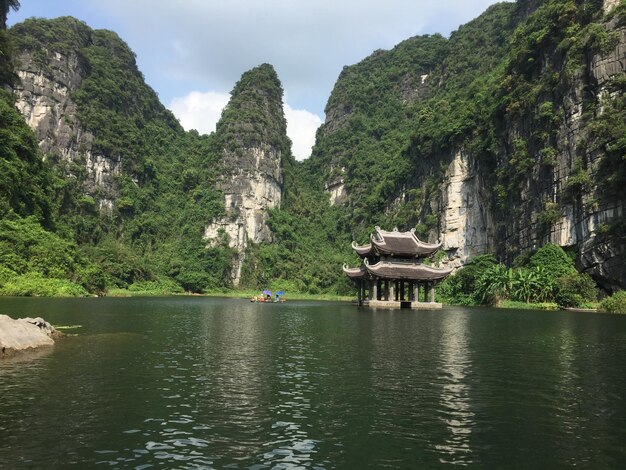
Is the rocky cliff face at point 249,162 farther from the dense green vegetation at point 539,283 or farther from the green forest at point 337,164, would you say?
the dense green vegetation at point 539,283

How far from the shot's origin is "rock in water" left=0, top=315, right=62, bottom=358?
50.9 ft

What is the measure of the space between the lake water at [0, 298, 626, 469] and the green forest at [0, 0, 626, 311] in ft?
114

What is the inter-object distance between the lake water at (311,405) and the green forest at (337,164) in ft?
114

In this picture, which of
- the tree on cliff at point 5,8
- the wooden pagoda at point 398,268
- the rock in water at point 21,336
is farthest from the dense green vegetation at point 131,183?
the rock in water at point 21,336

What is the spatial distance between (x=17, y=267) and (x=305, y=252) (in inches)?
3130

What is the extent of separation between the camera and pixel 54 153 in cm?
10938

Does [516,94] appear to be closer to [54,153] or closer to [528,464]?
[528,464]

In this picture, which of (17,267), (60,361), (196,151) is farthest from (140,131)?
(60,361)

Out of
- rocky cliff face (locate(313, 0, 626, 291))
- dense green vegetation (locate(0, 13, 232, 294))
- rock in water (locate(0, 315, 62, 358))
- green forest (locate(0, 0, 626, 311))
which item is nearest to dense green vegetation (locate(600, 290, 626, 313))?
green forest (locate(0, 0, 626, 311))

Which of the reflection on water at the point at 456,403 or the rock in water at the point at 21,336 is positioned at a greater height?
the rock in water at the point at 21,336

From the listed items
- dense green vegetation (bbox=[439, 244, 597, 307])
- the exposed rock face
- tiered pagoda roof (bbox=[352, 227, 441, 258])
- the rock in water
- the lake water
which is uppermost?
the exposed rock face

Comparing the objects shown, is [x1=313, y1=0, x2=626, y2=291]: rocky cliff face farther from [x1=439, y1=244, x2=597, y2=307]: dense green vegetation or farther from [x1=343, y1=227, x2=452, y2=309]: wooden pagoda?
[x1=343, y1=227, x2=452, y2=309]: wooden pagoda

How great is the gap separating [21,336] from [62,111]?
112641 millimetres

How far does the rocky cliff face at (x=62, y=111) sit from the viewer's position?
108 meters
